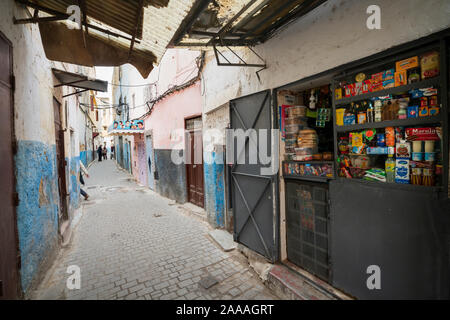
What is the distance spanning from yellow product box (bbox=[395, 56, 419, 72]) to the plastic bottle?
937 mm

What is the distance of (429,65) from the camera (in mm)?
2049

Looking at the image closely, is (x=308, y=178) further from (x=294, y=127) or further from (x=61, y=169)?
(x=61, y=169)

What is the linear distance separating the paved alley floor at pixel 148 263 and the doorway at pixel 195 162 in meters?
0.88

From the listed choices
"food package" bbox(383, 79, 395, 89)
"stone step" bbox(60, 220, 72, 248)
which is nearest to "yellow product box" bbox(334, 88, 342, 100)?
"food package" bbox(383, 79, 395, 89)

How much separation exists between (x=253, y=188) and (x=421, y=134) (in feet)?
8.67

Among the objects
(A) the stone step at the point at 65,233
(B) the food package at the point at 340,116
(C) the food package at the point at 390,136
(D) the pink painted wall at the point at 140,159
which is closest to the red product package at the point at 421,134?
(C) the food package at the point at 390,136

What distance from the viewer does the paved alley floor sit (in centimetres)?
330

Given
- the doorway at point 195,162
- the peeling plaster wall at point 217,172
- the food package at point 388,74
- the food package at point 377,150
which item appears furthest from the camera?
the doorway at point 195,162

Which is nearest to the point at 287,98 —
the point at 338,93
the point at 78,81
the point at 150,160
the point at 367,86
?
the point at 338,93

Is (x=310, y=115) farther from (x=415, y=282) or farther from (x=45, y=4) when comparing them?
(x=45, y=4)

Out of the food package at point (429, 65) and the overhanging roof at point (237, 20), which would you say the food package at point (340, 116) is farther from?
the overhanging roof at point (237, 20)

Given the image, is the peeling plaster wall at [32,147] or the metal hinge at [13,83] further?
the peeling plaster wall at [32,147]

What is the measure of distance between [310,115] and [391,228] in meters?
2.12

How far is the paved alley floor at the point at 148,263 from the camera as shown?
130 inches
